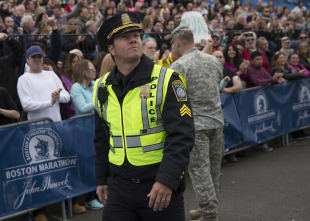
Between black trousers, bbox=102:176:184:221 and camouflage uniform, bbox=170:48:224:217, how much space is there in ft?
7.22

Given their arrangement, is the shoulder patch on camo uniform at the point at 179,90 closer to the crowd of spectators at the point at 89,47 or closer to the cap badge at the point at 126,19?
the cap badge at the point at 126,19

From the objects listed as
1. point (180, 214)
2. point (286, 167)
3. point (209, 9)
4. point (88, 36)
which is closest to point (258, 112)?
point (286, 167)

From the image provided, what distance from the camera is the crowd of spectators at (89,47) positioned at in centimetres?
722

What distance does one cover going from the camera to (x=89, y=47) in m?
9.91

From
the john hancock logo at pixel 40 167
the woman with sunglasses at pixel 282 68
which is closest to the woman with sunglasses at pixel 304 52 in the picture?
the woman with sunglasses at pixel 282 68

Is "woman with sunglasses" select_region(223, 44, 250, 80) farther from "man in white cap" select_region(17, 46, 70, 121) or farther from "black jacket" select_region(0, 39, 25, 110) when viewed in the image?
"man in white cap" select_region(17, 46, 70, 121)

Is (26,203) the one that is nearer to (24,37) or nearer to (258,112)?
(24,37)

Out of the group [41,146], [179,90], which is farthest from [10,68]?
[179,90]

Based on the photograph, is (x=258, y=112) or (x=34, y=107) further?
(x=258, y=112)

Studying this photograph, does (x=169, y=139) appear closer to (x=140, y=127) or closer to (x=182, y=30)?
(x=140, y=127)

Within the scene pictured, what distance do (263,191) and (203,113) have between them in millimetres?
2246

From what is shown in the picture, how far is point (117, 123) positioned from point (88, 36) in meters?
7.04

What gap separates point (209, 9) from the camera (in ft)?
58.9

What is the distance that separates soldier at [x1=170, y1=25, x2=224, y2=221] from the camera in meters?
5.26
